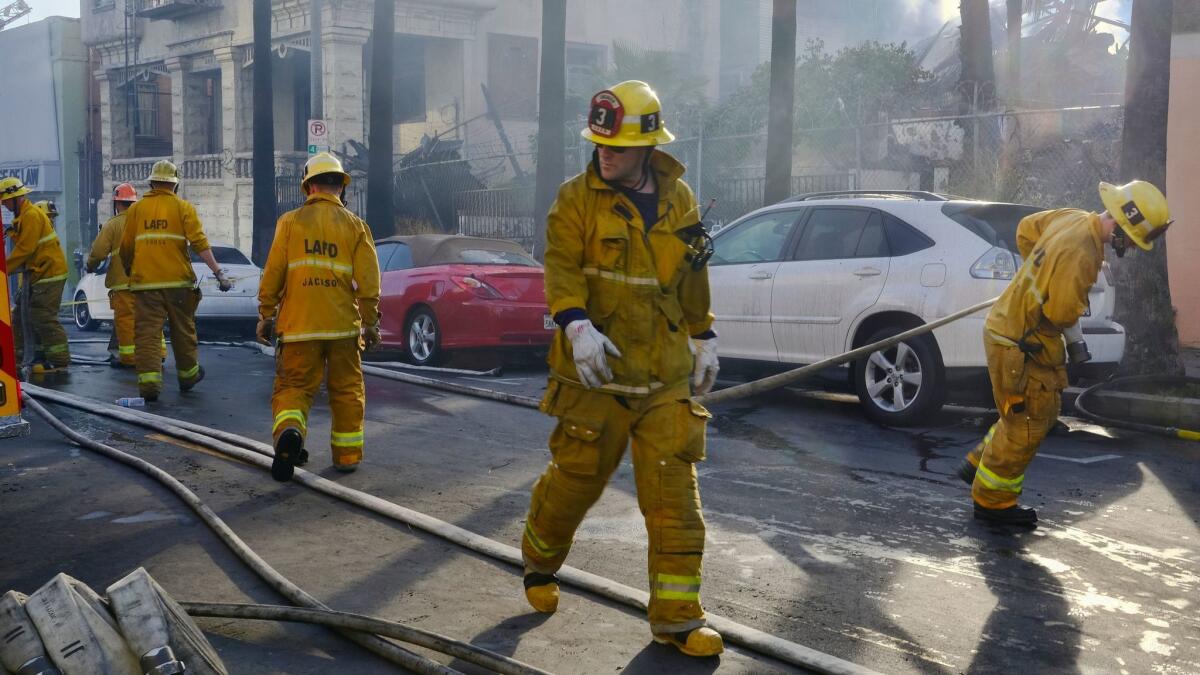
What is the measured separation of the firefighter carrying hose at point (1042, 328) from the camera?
5.98 meters

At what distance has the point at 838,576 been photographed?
5238mm

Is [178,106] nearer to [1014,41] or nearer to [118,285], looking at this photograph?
[1014,41]

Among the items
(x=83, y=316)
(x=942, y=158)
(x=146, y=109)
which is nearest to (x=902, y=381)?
(x=942, y=158)

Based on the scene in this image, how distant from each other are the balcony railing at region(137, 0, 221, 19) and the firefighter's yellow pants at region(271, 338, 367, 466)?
32823 millimetres

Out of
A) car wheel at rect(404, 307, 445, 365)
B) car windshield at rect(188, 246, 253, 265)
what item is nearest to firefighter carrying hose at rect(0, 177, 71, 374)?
car wheel at rect(404, 307, 445, 365)

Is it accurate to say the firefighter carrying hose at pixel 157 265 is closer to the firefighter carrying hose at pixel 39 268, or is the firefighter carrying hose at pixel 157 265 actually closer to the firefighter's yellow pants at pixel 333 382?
the firefighter carrying hose at pixel 39 268

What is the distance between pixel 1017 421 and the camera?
20.0ft

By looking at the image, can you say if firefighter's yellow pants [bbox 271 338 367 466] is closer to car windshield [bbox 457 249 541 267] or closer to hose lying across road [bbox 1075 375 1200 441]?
hose lying across road [bbox 1075 375 1200 441]

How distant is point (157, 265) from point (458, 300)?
3180 mm

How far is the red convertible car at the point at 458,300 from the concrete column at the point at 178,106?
28.9 metres

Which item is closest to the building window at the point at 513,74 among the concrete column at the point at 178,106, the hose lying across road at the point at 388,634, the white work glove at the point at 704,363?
the concrete column at the point at 178,106

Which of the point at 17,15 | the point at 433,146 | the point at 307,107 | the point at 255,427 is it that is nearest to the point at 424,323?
the point at 255,427

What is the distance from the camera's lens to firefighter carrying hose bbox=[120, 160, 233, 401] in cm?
1020

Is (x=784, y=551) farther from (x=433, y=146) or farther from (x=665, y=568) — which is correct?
(x=433, y=146)
